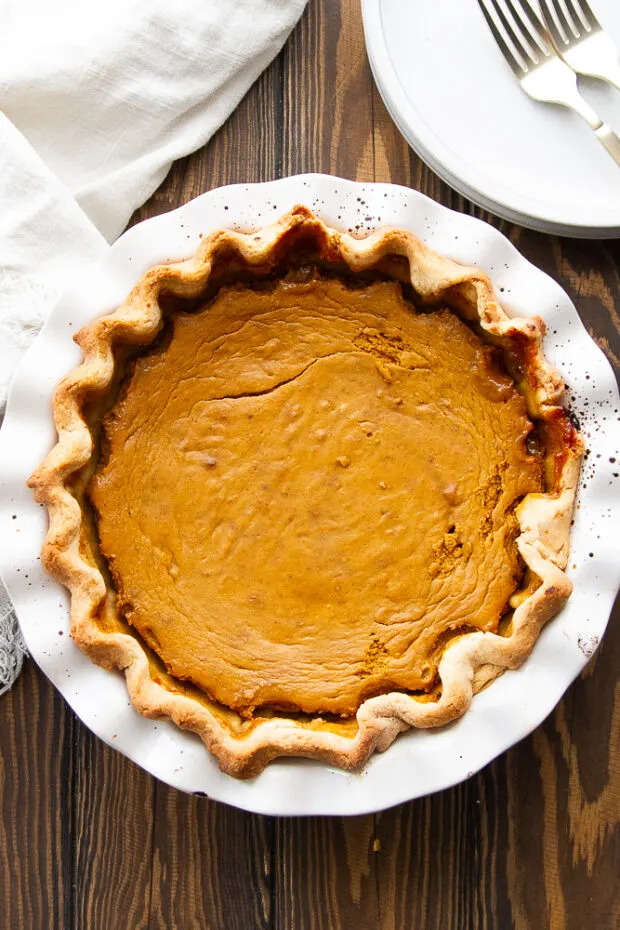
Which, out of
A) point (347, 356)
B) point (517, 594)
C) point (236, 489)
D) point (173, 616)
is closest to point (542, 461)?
point (517, 594)

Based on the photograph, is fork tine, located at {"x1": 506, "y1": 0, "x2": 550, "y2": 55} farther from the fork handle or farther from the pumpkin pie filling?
the pumpkin pie filling

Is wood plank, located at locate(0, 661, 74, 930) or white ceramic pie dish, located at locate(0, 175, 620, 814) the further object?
wood plank, located at locate(0, 661, 74, 930)

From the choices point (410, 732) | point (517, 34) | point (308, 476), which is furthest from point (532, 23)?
point (410, 732)

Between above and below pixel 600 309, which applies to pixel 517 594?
below

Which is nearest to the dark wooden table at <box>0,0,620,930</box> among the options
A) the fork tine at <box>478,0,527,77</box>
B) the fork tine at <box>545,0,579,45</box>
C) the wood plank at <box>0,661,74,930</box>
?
the wood plank at <box>0,661,74,930</box>

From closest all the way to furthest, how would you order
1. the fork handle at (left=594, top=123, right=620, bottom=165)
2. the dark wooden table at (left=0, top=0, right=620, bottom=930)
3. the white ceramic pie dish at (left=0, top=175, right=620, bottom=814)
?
the white ceramic pie dish at (left=0, top=175, right=620, bottom=814) < the fork handle at (left=594, top=123, right=620, bottom=165) < the dark wooden table at (left=0, top=0, right=620, bottom=930)

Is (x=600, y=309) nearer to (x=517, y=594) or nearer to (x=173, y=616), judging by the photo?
(x=517, y=594)
